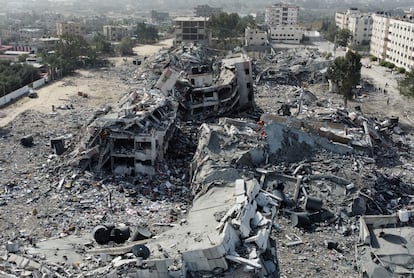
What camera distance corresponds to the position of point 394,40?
169 ft

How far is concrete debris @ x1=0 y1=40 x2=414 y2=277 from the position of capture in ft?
30.9

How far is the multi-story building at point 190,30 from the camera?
2421 inches

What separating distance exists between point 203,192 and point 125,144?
6411 millimetres

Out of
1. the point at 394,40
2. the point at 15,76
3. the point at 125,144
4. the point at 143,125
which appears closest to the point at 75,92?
the point at 15,76

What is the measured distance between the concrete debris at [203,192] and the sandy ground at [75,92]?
144 inches

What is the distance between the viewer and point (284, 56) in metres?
47.0

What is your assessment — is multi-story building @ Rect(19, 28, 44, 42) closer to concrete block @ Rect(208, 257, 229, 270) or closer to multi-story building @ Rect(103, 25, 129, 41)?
multi-story building @ Rect(103, 25, 129, 41)

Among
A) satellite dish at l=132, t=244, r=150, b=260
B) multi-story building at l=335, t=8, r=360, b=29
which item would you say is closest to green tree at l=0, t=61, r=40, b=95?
satellite dish at l=132, t=244, r=150, b=260

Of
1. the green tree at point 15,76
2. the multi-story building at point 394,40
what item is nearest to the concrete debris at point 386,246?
the green tree at point 15,76

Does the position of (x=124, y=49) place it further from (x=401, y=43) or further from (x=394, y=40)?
(x=401, y=43)

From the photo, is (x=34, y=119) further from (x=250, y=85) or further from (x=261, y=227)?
(x=261, y=227)

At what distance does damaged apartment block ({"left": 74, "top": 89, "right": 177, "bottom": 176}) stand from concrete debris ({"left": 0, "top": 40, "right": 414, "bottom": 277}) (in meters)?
0.05

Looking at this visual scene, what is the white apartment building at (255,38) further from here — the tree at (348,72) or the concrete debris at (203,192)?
the concrete debris at (203,192)

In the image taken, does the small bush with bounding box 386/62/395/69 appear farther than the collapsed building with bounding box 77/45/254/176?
Yes
